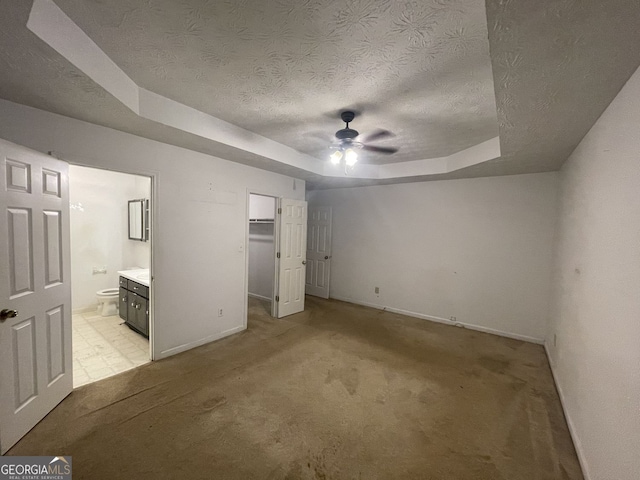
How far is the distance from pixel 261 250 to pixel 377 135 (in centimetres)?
351

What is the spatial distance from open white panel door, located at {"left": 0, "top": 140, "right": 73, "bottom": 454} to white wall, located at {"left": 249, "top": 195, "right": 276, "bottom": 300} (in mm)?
3326

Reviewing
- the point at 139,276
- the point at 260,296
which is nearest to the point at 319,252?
the point at 260,296

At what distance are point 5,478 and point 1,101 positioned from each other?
8.09 feet

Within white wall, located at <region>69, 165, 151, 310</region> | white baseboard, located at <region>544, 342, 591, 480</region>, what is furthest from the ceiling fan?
white wall, located at <region>69, 165, 151, 310</region>

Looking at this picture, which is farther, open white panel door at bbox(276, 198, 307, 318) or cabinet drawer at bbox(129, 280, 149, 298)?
open white panel door at bbox(276, 198, 307, 318)

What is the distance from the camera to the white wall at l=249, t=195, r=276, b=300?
531cm

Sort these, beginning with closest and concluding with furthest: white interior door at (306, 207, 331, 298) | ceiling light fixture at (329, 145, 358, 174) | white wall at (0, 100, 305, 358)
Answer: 1. white wall at (0, 100, 305, 358)
2. ceiling light fixture at (329, 145, 358, 174)
3. white interior door at (306, 207, 331, 298)

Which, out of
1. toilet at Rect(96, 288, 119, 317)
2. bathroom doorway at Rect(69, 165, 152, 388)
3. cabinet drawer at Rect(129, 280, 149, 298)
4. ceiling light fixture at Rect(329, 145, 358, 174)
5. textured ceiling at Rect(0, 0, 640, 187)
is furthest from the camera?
toilet at Rect(96, 288, 119, 317)

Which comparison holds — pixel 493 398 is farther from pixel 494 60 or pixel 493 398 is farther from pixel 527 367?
pixel 494 60

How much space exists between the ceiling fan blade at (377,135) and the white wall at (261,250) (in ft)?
8.81

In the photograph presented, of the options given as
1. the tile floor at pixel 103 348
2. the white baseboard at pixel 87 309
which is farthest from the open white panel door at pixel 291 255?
the white baseboard at pixel 87 309

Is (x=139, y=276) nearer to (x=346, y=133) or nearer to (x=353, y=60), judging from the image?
(x=346, y=133)

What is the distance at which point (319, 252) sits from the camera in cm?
578

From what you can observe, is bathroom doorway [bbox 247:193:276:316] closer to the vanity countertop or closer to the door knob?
the vanity countertop
